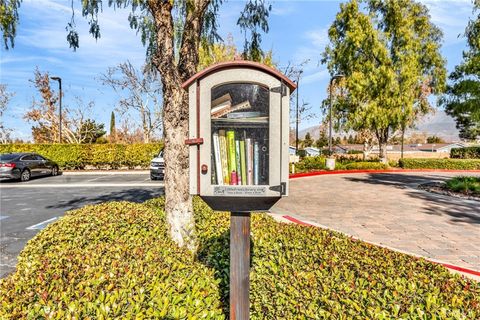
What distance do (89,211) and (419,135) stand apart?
384 feet

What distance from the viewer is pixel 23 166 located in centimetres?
1712

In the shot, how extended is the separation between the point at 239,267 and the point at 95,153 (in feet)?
81.6

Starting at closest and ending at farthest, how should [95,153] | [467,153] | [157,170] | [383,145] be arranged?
[157,170] → [95,153] → [383,145] → [467,153]

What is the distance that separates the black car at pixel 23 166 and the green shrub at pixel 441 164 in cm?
2825

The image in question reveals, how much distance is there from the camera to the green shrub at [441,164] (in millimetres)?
26078

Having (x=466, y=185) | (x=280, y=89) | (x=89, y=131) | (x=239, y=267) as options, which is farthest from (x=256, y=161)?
(x=89, y=131)

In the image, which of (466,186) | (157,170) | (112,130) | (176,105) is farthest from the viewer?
(112,130)

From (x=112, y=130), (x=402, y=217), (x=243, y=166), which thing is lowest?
(x=402, y=217)

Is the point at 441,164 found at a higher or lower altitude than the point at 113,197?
higher

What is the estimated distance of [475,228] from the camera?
23.3 feet

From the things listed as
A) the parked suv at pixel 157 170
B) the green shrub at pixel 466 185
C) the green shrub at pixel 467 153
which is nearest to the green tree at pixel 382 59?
the green shrub at pixel 467 153

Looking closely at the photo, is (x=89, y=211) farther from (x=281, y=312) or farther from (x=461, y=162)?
(x=461, y=162)

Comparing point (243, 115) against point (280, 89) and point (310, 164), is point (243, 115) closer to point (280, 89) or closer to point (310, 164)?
point (280, 89)

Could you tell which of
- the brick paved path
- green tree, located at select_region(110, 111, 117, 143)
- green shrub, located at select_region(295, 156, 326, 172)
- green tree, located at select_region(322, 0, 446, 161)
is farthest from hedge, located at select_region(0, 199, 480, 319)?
green tree, located at select_region(110, 111, 117, 143)
